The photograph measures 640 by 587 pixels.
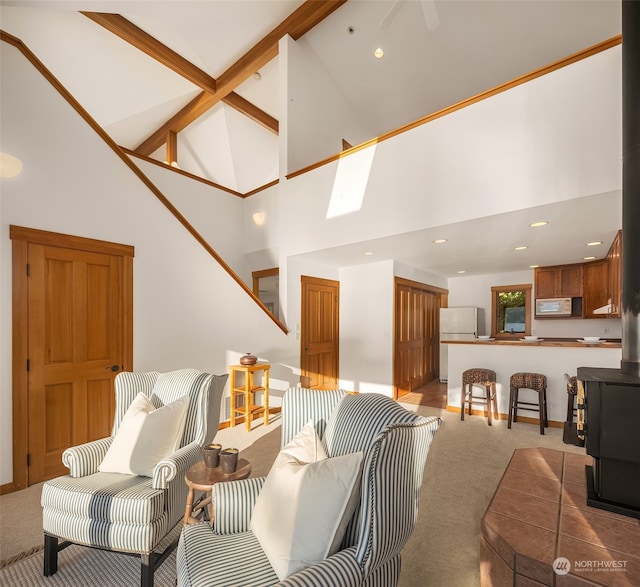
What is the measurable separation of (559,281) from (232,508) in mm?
6710

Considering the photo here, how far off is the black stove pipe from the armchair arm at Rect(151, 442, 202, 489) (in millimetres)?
2243

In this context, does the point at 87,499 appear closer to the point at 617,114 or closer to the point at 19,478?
the point at 19,478

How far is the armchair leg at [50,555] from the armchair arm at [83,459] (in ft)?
0.98

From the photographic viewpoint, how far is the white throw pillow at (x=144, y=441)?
195 cm

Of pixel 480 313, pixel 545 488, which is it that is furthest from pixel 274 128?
pixel 545 488

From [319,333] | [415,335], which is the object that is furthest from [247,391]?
[415,335]

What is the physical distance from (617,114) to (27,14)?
Answer: 639cm

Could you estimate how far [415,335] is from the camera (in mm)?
6230

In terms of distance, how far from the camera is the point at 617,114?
2545 millimetres

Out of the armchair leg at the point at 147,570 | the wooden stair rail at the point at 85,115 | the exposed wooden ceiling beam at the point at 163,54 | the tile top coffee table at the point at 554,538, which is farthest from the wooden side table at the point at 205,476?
the exposed wooden ceiling beam at the point at 163,54

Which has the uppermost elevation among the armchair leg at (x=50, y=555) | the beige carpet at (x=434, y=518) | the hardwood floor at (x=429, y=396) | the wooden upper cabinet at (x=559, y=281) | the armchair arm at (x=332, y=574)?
the wooden upper cabinet at (x=559, y=281)

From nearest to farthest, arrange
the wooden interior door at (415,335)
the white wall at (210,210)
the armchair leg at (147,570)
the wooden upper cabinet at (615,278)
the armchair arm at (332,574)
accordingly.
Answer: the armchair arm at (332,574) → the armchair leg at (147,570) → the wooden upper cabinet at (615,278) → the white wall at (210,210) → the wooden interior door at (415,335)

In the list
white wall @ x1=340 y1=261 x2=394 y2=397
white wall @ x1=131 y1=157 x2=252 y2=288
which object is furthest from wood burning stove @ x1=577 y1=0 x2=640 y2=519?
white wall @ x1=131 y1=157 x2=252 y2=288

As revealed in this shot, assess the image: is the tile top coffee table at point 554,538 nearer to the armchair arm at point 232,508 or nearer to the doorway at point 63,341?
the armchair arm at point 232,508
